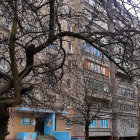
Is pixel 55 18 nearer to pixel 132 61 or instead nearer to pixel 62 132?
pixel 132 61

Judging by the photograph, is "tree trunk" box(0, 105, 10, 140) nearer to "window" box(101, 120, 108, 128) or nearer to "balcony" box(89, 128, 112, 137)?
"balcony" box(89, 128, 112, 137)

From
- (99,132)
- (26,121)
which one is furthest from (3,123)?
(99,132)

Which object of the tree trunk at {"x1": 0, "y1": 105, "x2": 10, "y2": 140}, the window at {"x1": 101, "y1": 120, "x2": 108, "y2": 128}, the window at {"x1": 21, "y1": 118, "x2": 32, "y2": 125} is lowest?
the window at {"x1": 101, "y1": 120, "x2": 108, "y2": 128}

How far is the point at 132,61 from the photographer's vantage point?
6238 millimetres

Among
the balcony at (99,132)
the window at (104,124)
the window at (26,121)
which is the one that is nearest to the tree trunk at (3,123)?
the window at (26,121)

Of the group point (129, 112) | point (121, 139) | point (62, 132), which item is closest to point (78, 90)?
point (62, 132)

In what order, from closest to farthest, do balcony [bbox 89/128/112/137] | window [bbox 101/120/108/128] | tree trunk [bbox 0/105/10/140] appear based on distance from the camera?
tree trunk [bbox 0/105/10/140]
balcony [bbox 89/128/112/137]
window [bbox 101/120/108/128]

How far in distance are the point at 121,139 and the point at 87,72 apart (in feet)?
60.9

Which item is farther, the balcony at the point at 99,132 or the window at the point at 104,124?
the window at the point at 104,124

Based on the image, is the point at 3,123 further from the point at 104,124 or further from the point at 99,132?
the point at 104,124

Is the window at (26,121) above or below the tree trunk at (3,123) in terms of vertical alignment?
below

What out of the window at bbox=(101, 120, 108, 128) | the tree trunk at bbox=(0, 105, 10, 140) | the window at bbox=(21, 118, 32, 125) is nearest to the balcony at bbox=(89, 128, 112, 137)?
the window at bbox=(101, 120, 108, 128)

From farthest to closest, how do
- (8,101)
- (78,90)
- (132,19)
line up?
(78,90)
(132,19)
(8,101)

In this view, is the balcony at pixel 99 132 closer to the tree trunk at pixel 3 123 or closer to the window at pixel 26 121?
the window at pixel 26 121
